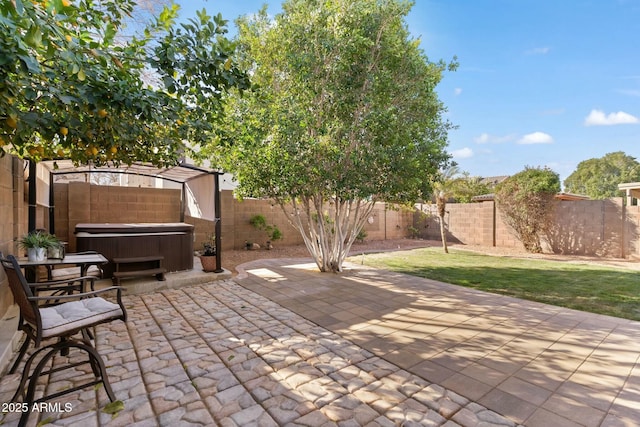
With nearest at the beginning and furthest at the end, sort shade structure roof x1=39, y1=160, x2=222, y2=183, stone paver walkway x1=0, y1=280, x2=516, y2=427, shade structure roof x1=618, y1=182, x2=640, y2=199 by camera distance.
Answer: stone paver walkway x1=0, y1=280, x2=516, y2=427
shade structure roof x1=39, y1=160, x2=222, y2=183
shade structure roof x1=618, y1=182, x2=640, y2=199

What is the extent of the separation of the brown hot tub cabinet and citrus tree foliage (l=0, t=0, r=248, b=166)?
115 inches

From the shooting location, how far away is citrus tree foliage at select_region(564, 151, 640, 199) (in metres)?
36.7

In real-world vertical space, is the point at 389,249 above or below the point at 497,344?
above

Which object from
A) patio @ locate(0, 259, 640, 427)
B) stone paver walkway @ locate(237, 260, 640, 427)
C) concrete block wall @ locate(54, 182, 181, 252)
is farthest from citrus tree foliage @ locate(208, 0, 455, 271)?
concrete block wall @ locate(54, 182, 181, 252)

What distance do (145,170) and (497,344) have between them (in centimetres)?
744

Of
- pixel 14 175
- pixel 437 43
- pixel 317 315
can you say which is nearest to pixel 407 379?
pixel 317 315

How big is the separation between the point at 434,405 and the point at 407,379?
0.38m

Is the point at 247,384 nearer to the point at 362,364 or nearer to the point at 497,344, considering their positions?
the point at 362,364

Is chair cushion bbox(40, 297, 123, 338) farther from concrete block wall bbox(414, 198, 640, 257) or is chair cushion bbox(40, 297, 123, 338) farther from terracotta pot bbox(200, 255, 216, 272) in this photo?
concrete block wall bbox(414, 198, 640, 257)

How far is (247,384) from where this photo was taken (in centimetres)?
261

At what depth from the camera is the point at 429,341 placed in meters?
3.50

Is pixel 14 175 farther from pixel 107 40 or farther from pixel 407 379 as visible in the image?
pixel 407 379

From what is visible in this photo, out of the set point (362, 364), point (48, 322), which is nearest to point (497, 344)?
point (362, 364)

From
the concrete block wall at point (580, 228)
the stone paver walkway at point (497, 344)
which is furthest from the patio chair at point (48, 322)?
the concrete block wall at point (580, 228)
